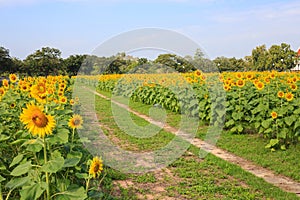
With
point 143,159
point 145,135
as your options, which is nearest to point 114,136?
point 145,135

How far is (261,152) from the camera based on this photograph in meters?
5.80

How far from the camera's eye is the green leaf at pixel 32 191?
Answer: 6.97 ft

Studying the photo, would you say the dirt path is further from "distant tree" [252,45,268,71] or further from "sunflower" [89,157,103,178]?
"distant tree" [252,45,268,71]

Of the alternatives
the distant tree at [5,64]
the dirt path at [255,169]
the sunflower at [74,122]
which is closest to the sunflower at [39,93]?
the sunflower at [74,122]

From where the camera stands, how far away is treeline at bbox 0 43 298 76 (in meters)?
6.73

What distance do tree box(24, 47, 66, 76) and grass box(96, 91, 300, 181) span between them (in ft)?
51.3

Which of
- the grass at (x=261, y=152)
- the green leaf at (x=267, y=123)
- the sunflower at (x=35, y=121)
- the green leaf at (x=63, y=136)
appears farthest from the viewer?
the green leaf at (x=267, y=123)

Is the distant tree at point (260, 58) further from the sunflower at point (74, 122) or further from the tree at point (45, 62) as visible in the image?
the sunflower at point (74, 122)

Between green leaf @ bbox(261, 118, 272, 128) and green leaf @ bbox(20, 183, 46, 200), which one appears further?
green leaf @ bbox(261, 118, 272, 128)

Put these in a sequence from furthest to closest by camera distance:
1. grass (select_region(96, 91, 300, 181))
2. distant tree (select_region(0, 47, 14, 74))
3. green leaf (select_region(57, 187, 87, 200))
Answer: distant tree (select_region(0, 47, 14, 74)) < grass (select_region(96, 91, 300, 181)) < green leaf (select_region(57, 187, 87, 200))

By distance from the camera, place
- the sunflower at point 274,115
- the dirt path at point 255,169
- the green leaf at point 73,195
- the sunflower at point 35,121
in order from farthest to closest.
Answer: the sunflower at point 274,115 < the dirt path at point 255,169 < the green leaf at point 73,195 < the sunflower at point 35,121

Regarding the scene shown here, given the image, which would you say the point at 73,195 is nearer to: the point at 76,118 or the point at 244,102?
the point at 76,118

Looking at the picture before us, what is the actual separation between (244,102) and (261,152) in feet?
4.79

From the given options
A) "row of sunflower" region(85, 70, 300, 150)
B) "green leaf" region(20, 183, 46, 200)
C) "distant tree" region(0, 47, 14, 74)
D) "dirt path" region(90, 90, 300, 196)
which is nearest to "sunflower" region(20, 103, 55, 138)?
"green leaf" region(20, 183, 46, 200)
